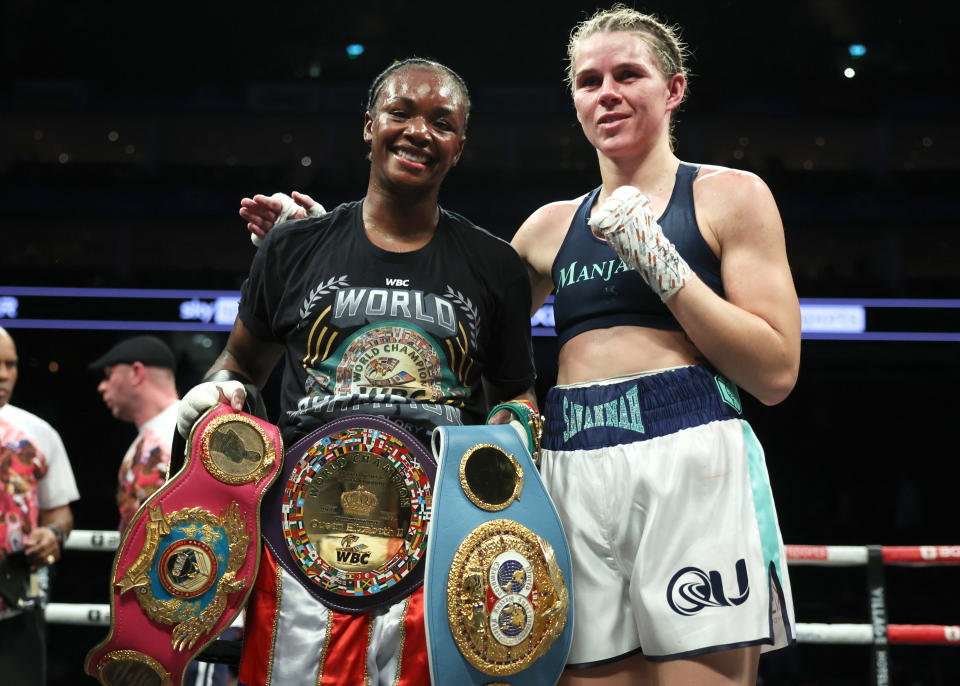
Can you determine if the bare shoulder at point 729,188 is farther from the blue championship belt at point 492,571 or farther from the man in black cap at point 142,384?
the man in black cap at point 142,384

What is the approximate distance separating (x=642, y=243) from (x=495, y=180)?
321 inches

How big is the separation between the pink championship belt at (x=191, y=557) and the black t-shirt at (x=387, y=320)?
135 mm

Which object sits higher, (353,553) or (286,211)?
(286,211)

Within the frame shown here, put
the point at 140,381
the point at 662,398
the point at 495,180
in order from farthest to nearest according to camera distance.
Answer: the point at 495,180 < the point at 140,381 < the point at 662,398

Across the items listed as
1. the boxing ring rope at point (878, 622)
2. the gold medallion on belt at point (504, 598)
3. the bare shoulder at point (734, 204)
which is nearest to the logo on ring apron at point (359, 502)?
the gold medallion on belt at point (504, 598)

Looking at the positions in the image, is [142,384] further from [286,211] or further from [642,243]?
[642,243]

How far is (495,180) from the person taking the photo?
9383mm

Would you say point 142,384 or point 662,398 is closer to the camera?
point 662,398

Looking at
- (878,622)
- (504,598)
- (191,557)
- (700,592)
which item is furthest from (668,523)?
(878,622)

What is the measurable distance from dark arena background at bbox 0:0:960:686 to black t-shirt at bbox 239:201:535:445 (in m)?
6.72

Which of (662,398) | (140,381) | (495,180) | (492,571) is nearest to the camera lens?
(492,571)

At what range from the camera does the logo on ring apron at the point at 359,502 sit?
53.7 inches

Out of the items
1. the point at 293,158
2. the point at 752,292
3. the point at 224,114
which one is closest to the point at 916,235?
the point at 293,158

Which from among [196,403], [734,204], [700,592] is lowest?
[700,592]
